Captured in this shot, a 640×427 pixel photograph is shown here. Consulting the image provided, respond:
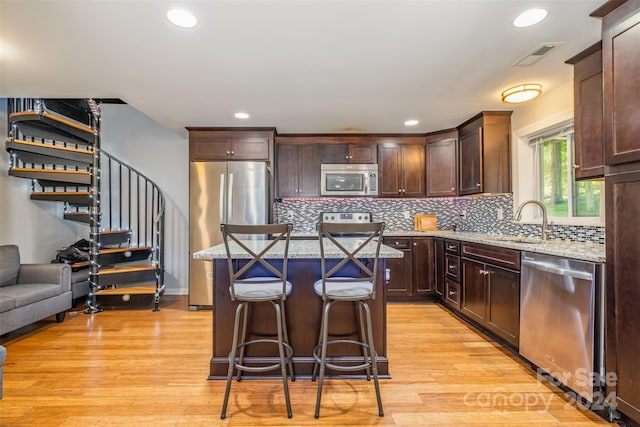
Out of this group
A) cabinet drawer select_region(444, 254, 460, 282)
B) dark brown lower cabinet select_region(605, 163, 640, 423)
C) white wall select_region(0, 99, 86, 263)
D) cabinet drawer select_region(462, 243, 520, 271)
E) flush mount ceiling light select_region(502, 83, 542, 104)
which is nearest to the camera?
dark brown lower cabinet select_region(605, 163, 640, 423)

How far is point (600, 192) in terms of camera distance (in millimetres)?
2439

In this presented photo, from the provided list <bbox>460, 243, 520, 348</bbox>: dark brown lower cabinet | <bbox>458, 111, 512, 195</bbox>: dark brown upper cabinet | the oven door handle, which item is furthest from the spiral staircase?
<bbox>458, 111, 512, 195</bbox>: dark brown upper cabinet

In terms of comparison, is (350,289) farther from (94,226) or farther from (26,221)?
(26,221)

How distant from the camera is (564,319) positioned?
1.93 m

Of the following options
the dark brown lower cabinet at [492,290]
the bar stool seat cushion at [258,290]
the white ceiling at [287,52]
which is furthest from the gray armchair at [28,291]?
the dark brown lower cabinet at [492,290]

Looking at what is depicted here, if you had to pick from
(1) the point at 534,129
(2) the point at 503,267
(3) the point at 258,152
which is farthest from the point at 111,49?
(1) the point at 534,129

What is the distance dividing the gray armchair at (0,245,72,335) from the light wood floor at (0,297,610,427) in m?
0.23

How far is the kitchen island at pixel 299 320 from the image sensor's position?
2162mm

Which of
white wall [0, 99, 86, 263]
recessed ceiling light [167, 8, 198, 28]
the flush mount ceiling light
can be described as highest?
recessed ceiling light [167, 8, 198, 28]

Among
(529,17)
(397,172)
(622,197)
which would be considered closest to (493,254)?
(622,197)

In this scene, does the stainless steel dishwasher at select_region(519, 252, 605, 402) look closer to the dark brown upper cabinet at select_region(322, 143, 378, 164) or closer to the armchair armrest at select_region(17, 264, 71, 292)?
the dark brown upper cabinet at select_region(322, 143, 378, 164)

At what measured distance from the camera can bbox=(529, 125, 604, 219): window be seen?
2617 millimetres

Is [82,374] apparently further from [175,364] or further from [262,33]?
[262,33]

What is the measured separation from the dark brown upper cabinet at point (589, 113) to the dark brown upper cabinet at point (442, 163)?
1.86 meters
